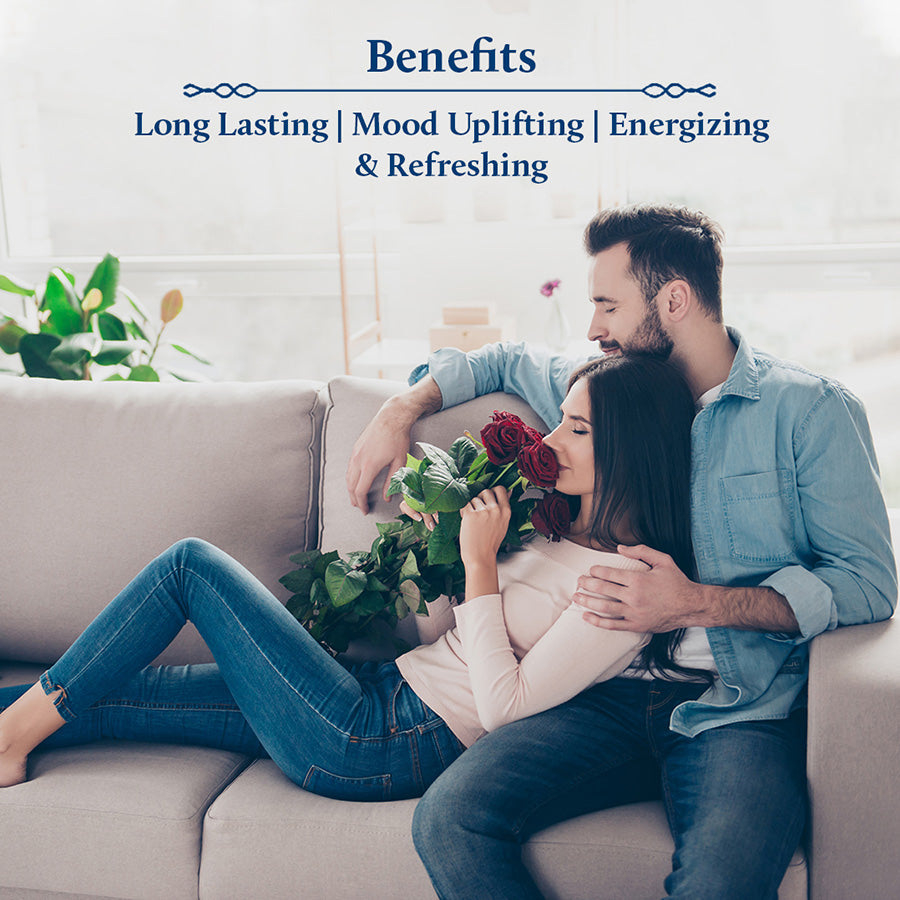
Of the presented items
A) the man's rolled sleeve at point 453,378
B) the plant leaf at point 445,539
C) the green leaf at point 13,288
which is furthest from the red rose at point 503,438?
the green leaf at point 13,288

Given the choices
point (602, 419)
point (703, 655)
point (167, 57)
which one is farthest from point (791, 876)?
point (167, 57)

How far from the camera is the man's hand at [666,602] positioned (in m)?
1.19

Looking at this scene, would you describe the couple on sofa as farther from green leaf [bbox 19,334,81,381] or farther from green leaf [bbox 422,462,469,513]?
green leaf [bbox 19,334,81,381]

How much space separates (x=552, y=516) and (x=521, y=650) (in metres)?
0.20

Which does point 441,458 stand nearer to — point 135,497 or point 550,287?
point 135,497

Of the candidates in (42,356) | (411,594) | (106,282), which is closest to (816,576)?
(411,594)

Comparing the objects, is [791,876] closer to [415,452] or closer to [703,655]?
[703,655]

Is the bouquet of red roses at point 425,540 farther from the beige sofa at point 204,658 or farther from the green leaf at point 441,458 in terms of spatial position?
the beige sofa at point 204,658

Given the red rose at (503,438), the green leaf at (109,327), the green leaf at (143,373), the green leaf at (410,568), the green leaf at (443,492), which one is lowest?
the green leaf at (410,568)

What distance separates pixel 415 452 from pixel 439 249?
5.70 ft

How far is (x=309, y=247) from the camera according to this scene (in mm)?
3416

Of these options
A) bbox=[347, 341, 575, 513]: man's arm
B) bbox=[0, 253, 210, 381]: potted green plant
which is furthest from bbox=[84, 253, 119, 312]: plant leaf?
bbox=[347, 341, 575, 513]: man's arm

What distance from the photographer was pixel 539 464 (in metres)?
1.24

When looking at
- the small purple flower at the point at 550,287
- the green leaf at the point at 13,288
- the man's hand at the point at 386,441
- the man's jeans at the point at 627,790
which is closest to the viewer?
the man's jeans at the point at 627,790
